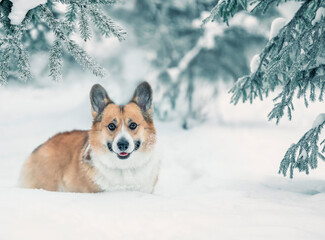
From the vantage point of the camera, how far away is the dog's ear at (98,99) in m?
4.09

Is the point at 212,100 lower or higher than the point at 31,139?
higher

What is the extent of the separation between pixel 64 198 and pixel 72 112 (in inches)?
373

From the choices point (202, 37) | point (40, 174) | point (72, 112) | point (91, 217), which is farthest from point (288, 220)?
point (72, 112)

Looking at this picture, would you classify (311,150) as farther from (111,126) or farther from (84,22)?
(84,22)

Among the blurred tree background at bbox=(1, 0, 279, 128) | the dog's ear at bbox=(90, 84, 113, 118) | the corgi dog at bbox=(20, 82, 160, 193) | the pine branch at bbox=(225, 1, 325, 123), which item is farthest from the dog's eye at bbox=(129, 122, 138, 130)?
the blurred tree background at bbox=(1, 0, 279, 128)

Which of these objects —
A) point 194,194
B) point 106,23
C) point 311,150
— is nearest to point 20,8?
point 106,23

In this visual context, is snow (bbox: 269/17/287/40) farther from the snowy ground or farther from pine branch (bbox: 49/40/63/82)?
pine branch (bbox: 49/40/63/82)

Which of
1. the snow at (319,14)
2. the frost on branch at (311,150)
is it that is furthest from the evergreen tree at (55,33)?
the frost on branch at (311,150)

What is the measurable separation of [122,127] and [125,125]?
48 mm

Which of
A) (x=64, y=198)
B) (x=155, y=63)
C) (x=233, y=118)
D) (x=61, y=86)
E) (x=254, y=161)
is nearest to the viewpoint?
(x=64, y=198)

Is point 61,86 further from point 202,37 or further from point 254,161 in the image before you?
point 254,161

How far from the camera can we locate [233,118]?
11.6 meters

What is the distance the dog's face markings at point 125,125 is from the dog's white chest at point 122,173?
0.14 m

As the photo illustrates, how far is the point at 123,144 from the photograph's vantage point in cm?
369
